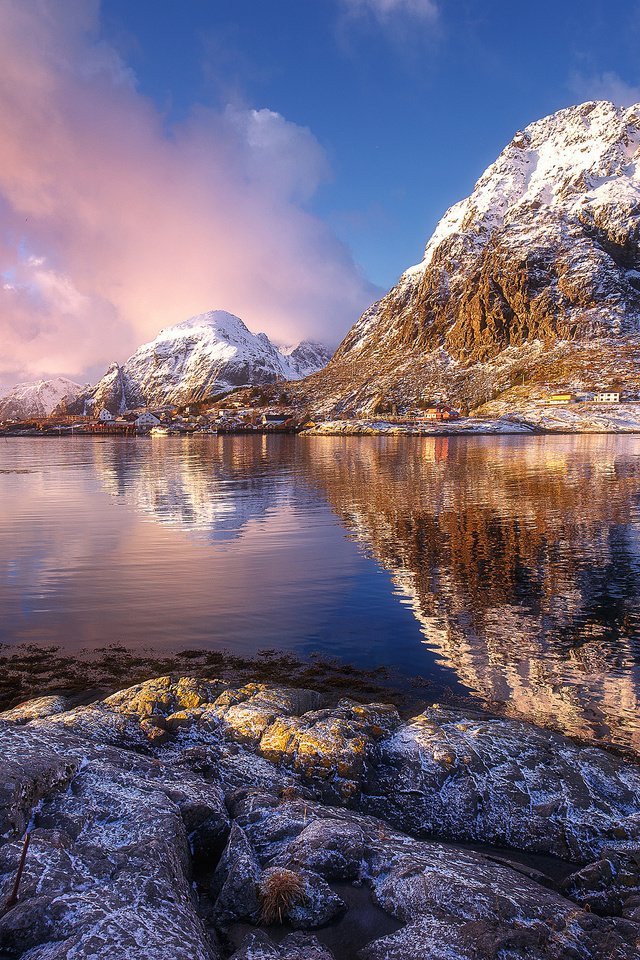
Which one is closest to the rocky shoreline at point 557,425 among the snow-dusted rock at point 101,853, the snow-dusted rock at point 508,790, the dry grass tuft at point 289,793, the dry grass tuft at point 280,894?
the snow-dusted rock at point 508,790

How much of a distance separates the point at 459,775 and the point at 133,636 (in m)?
12.8

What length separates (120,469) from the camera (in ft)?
289

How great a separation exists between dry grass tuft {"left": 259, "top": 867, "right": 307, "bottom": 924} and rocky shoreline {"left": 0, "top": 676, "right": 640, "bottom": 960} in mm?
21

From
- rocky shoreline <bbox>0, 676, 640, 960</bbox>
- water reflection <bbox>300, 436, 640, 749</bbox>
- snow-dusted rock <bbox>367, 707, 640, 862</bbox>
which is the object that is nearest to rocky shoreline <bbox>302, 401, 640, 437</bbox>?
water reflection <bbox>300, 436, 640, 749</bbox>

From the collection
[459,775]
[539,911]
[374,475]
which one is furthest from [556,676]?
[374,475]

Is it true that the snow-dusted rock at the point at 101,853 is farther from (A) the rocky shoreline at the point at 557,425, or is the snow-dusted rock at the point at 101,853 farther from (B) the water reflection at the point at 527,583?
(A) the rocky shoreline at the point at 557,425

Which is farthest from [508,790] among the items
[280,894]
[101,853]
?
[101,853]

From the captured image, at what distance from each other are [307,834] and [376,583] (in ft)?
56.5

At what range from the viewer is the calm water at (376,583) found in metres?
16.3

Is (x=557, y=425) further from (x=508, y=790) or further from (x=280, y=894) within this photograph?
(x=280, y=894)

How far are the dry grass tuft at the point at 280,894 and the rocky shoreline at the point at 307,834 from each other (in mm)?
21

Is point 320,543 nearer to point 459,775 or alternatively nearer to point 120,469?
point 459,775

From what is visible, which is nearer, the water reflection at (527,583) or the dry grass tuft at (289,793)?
the dry grass tuft at (289,793)

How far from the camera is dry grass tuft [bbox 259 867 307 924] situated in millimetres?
6723
